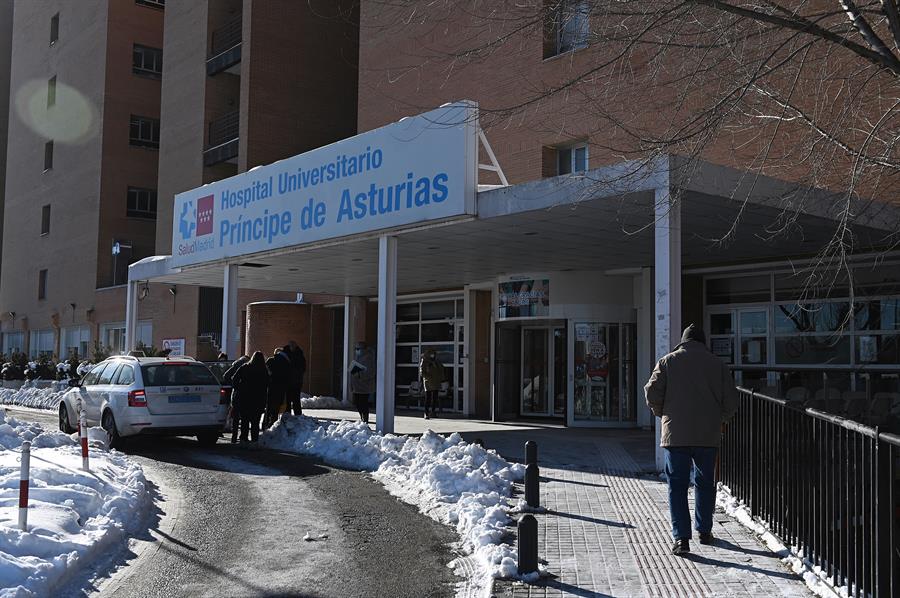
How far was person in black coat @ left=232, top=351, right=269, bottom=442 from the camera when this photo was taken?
15.0 metres

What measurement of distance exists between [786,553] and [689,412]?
4.29 feet

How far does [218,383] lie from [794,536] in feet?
34.1

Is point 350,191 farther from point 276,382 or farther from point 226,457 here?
point 226,457

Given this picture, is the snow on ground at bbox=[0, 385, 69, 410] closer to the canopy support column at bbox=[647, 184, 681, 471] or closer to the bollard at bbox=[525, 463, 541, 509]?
the canopy support column at bbox=[647, 184, 681, 471]

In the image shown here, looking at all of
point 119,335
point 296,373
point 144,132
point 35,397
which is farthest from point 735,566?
point 144,132

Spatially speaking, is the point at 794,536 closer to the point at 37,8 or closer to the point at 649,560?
the point at 649,560

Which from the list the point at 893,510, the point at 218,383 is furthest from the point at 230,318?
the point at 893,510

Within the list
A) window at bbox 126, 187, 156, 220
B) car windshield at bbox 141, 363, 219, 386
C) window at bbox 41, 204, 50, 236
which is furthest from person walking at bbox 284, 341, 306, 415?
window at bbox 41, 204, 50, 236

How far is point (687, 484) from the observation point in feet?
23.3

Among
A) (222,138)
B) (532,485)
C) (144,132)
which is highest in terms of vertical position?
(144,132)

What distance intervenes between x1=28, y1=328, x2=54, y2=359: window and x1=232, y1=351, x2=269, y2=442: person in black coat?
33998mm

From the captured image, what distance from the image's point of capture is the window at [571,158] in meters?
20.4

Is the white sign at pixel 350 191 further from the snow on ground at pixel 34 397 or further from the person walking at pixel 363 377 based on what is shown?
the snow on ground at pixel 34 397

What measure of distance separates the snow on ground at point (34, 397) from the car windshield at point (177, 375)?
42.9 feet
